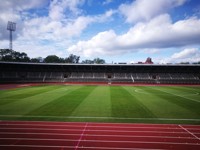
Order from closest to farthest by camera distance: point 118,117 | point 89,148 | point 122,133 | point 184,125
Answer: point 89,148 < point 122,133 < point 184,125 < point 118,117

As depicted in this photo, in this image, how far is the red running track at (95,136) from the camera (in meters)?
8.26

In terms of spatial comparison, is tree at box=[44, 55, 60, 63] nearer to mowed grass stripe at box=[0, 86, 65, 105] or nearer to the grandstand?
the grandstand

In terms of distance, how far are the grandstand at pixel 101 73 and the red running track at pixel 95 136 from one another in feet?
131

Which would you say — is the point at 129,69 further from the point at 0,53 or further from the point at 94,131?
the point at 0,53

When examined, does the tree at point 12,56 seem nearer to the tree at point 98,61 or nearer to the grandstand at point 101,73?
the grandstand at point 101,73

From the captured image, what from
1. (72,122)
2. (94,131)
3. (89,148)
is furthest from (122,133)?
(72,122)

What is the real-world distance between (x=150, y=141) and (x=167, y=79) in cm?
4597

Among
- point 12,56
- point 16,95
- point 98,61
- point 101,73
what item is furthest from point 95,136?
point 98,61

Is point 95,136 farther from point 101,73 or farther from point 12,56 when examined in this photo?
point 12,56

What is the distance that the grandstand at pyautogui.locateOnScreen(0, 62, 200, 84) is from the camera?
5100 centimetres

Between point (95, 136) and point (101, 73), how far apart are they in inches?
1858

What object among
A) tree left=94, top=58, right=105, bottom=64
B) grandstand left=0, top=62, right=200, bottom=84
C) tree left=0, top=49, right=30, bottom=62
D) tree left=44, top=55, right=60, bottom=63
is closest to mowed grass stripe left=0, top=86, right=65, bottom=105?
grandstand left=0, top=62, right=200, bottom=84

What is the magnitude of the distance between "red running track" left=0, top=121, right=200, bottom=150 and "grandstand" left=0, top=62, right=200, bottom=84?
40057mm

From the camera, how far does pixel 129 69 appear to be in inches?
2233
